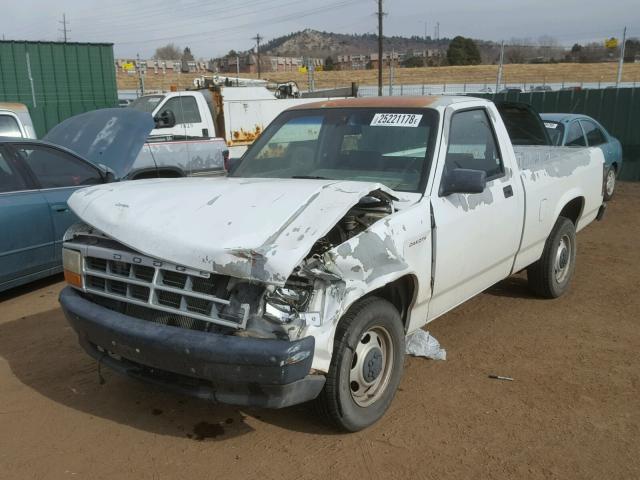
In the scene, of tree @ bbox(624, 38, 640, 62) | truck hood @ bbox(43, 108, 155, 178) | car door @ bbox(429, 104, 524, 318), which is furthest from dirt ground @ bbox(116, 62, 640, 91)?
car door @ bbox(429, 104, 524, 318)

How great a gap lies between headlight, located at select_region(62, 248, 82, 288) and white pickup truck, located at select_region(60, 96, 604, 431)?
Answer: 2 centimetres

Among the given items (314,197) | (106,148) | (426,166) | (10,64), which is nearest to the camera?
(314,197)

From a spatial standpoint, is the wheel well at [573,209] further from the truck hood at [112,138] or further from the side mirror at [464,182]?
the truck hood at [112,138]

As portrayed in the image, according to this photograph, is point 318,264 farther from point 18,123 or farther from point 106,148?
point 18,123

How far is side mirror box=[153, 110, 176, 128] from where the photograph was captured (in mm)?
10683

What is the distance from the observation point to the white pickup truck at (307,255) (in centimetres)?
289

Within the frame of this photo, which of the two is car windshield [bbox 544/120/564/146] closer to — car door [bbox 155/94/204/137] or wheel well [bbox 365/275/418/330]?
car door [bbox 155/94/204/137]

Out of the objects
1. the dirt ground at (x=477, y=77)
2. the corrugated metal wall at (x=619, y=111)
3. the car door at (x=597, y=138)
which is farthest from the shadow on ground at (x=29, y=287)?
the dirt ground at (x=477, y=77)

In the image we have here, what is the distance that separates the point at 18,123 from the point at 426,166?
6.55 meters

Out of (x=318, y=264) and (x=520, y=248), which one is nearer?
(x=318, y=264)

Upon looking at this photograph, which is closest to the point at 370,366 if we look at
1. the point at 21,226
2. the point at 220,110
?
the point at 21,226

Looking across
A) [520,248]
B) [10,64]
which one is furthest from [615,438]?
[10,64]

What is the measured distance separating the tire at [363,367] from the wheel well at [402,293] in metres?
0.23

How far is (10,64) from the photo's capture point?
17.2 metres
